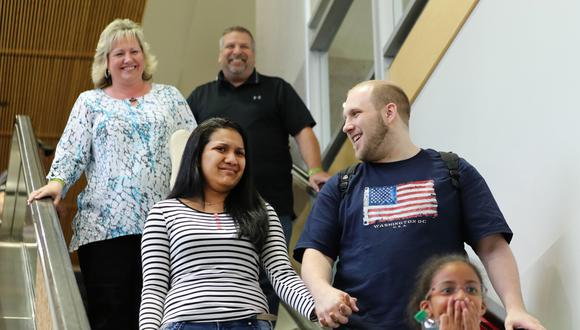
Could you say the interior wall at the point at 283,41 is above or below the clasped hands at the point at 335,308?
above

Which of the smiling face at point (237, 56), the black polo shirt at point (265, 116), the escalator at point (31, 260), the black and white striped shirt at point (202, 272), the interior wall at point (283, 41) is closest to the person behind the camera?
the escalator at point (31, 260)

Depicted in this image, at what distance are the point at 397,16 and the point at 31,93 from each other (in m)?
4.59

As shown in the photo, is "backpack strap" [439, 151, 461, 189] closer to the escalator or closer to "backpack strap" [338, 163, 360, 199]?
"backpack strap" [338, 163, 360, 199]

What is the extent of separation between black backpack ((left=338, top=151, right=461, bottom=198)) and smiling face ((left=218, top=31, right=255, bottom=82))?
2139 mm

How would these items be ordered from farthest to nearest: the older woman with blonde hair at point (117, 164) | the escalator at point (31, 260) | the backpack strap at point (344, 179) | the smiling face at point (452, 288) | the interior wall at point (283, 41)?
the interior wall at point (283, 41)
the older woman with blonde hair at point (117, 164)
the backpack strap at point (344, 179)
the escalator at point (31, 260)
the smiling face at point (452, 288)

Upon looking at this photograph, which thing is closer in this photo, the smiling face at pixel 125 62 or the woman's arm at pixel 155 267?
the woman's arm at pixel 155 267

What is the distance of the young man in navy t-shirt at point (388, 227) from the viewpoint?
3.27 meters

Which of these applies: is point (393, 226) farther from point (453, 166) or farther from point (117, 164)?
point (117, 164)

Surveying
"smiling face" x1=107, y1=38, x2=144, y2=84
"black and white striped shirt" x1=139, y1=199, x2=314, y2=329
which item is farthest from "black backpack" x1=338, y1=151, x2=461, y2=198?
"smiling face" x1=107, y1=38, x2=144, y2=84

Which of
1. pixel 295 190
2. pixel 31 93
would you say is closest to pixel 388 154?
pixel 295 190

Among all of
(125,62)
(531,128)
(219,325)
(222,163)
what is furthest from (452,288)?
(125,62)

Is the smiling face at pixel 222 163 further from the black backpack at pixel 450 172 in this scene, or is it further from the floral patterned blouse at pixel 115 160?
the floral patterned blouse at pixel 115 160

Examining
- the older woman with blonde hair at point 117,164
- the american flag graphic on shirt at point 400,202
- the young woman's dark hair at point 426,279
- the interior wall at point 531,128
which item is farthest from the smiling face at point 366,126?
the older woman with blonde hair at point 117,164

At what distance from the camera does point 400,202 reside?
3441 mm
